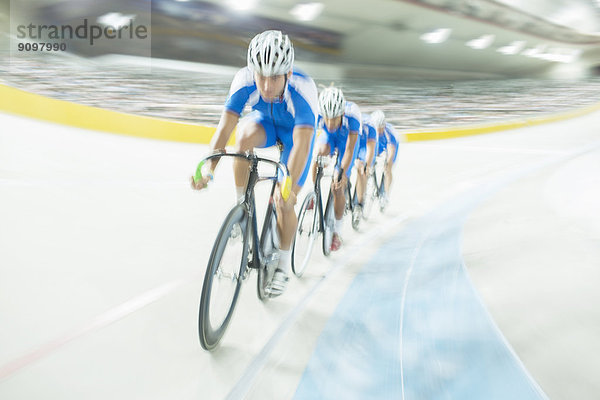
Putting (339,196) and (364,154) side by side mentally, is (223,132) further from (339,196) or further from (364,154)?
(364,154)

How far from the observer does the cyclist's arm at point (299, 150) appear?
185cm

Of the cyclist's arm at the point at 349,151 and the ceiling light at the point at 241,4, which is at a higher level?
the ceiling light at the point at 241,4

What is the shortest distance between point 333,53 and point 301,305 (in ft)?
48.6

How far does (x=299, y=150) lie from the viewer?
1855 mm

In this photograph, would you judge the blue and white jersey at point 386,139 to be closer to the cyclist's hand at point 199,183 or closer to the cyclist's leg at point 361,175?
the cyclist's leg at point 361,175

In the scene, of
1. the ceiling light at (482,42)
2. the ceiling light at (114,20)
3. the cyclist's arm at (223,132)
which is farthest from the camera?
the ceiling light at (482,42)

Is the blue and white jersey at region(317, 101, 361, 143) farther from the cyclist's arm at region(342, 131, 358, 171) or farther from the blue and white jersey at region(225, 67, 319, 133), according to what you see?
the blue and white jersey at region(225, 67, 319, 133)

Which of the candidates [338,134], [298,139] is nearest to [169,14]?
[338,134]

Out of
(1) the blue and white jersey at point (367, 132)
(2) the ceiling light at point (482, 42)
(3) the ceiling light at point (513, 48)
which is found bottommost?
(1) the blue and white jersey at point (367, 132)

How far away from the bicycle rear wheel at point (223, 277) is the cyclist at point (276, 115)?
0.58 feet

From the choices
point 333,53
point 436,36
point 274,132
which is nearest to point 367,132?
point 274,132

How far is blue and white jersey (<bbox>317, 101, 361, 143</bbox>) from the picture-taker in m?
2.94

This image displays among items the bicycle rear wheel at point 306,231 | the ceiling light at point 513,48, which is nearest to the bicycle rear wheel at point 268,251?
the bicycle rear wheel at point 306,231

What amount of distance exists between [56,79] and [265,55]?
984 cm
